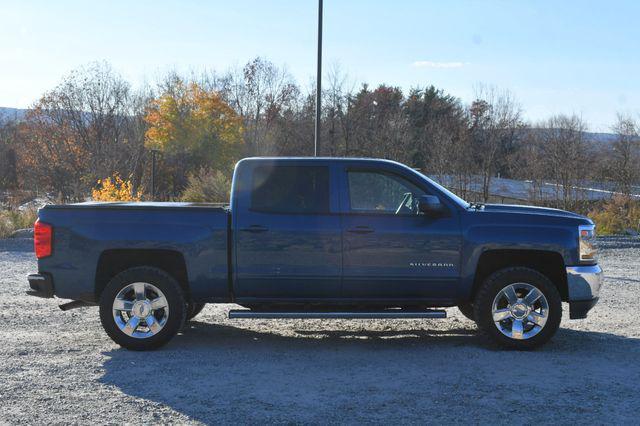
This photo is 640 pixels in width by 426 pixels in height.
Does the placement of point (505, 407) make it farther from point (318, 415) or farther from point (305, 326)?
point (305, 326)

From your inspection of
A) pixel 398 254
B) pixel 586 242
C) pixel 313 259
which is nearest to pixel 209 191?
pixel 313 259

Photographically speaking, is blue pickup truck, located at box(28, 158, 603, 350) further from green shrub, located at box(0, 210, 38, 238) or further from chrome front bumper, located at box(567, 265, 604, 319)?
green shrub, located at box(0, 210, 38, 238)

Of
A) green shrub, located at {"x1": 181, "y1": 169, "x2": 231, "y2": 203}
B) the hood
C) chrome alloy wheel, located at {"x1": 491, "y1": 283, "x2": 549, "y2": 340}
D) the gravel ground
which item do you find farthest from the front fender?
green shrub, located at {"x1": 181, "y1": 169, "x2": 231, "y2": 203}

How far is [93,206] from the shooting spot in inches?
268

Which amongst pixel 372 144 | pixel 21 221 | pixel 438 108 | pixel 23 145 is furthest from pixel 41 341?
pixel 438 108

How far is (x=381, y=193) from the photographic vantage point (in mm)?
6973

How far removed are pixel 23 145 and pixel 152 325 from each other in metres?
37.6

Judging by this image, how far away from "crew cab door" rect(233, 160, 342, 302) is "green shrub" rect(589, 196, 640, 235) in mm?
14326

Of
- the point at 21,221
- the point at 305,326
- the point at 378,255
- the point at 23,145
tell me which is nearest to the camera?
the point at 378,255

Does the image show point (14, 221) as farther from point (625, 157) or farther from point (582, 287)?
point (625, 157)

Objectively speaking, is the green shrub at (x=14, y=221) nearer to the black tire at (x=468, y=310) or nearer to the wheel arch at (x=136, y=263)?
the wheel arch at (x=136, y=263)

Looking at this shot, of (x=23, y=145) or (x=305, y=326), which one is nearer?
(x=305, y=326)

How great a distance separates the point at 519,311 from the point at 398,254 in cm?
134

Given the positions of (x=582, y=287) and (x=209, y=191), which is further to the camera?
(x=209, y=191)
